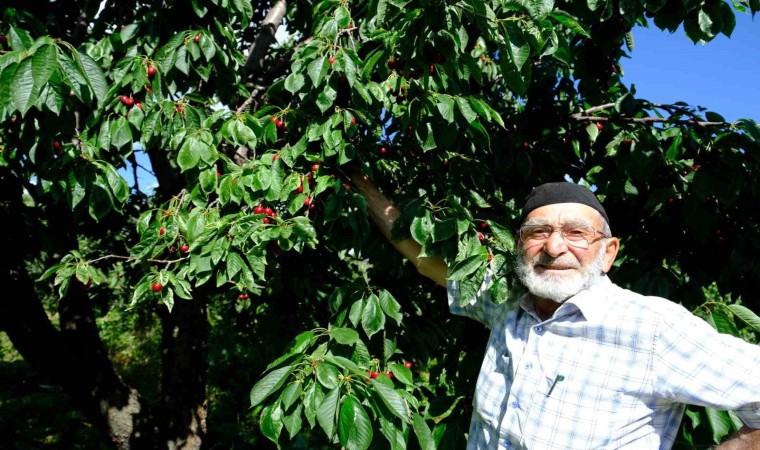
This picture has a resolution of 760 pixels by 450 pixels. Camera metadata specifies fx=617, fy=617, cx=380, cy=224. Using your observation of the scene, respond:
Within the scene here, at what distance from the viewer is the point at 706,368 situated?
4.84ft

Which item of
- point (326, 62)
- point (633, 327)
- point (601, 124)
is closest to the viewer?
point (633, 327)

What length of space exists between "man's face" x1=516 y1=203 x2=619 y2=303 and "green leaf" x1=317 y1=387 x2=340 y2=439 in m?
0.63

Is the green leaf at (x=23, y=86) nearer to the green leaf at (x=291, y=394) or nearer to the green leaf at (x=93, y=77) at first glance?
the green leaf at (x=93, y=77)

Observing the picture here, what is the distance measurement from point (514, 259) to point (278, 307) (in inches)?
65.5

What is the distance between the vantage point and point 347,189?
82.1 inches

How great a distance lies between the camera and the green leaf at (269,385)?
5.27 feet

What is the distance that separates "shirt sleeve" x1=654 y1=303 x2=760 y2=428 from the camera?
1441 millimetres

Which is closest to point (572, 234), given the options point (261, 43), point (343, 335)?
point (343, 335)

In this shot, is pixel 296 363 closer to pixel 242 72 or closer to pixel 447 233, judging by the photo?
pixel 447 233

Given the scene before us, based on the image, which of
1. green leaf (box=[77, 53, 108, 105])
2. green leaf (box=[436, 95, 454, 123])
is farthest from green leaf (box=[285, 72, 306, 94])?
green leaf (box=[77, 53, 108, 105])

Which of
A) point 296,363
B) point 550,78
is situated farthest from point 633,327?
point 550,78

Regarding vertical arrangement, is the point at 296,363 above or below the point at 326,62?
below

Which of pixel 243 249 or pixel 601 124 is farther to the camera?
pixel 601 124

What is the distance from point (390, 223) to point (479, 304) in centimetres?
43
